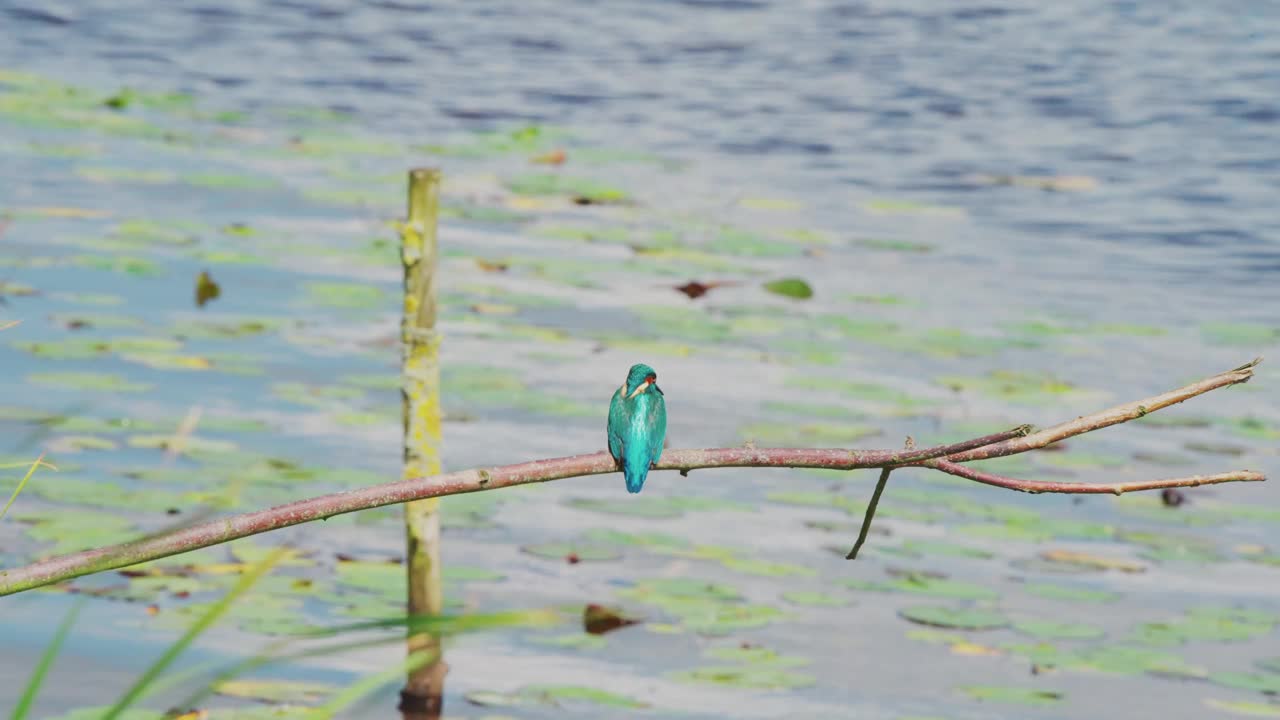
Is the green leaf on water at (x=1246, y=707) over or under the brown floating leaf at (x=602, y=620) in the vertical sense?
under

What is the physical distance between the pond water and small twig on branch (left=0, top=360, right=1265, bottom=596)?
24 cm

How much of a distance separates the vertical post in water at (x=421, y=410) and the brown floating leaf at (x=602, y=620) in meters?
0.63

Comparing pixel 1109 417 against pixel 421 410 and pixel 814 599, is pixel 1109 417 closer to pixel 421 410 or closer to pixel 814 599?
pixel 421 410

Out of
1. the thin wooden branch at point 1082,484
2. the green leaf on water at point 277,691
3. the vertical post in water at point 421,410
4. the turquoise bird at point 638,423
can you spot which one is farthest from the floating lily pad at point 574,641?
the thin wooden branch at point 1082,484

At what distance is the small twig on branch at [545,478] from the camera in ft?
6.34

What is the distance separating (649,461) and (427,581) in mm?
2632

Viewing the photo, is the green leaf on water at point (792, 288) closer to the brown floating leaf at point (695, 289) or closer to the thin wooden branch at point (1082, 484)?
the brown floating leaf at point (695, 289)

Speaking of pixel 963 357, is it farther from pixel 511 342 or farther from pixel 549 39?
pixel 549 39

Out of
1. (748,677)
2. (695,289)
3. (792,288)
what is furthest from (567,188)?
(748,677)

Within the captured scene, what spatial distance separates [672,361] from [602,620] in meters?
3.03

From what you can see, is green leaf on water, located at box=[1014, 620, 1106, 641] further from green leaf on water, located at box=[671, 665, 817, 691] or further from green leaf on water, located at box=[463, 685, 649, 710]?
green leaf on water, located at box=[463, 685, 649, 710]

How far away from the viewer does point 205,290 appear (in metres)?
9.23

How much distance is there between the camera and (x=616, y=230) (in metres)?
11.4

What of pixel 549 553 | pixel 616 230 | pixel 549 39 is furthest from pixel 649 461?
pixel 549 39
